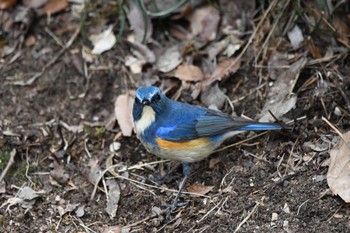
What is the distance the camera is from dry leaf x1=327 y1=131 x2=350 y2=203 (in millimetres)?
4945

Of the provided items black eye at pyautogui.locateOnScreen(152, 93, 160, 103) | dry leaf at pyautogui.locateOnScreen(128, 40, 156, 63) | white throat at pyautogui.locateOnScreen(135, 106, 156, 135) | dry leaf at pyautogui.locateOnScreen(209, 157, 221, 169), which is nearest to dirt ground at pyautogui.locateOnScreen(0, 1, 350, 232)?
dry leaf at pyautogui.locateOnScreen(209, 157, 221, 169)

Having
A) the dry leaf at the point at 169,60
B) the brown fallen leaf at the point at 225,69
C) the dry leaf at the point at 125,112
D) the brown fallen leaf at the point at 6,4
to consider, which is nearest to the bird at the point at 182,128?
the dry leaf at the point at 125,112

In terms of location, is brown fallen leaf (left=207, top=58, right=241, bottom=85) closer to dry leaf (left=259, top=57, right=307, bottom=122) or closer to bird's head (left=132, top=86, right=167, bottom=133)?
dry leaf (left=259, top=57, right=307, bottom=122)

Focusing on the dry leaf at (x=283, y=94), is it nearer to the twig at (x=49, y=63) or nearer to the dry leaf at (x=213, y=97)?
the dry leaf at (x=213, y=97)

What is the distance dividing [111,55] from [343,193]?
318cm

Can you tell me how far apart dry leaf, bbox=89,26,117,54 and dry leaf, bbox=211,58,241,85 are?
1.24 metres

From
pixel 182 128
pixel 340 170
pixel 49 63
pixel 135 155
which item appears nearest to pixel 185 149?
pixel 182 128

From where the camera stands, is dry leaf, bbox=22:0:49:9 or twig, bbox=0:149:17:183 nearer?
twig, bbox=0:149:17:183

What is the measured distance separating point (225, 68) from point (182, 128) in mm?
1162

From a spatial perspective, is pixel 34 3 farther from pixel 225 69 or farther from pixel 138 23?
pixel 225 69

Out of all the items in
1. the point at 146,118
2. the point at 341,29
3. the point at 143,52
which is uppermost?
the point at 341,29

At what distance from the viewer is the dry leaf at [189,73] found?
668 cm

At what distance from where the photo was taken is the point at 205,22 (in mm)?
7105

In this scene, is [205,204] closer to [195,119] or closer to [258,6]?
[195,119]
